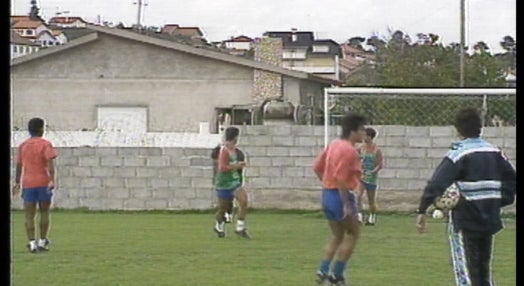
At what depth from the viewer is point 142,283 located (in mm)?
12281

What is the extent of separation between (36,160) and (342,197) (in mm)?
4912

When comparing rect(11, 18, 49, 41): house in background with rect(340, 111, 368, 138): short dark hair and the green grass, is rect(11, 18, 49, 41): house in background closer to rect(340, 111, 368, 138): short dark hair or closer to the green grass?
the green grass

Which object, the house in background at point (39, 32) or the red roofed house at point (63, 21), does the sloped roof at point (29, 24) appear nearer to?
the house in background at point (39, 32)

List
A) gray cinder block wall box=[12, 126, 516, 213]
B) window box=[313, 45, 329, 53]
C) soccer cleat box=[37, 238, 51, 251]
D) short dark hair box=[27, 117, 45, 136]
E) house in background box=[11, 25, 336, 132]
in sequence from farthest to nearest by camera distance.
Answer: window box=[313, 45, 329, 53], house in background box=[11, 25, 336, 132], gray cinder block wall box=[12, 126, 516, 213], soccer cleat box=[37, 238, 51, 251], short dark hair box=[27, 117, 45, 136]

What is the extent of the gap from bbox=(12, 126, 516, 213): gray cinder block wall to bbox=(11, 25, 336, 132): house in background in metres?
10.2

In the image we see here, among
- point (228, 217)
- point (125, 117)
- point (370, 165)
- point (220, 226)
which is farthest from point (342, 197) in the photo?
point (125, 117)

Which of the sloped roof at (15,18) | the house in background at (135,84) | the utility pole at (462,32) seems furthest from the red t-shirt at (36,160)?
the utility pole at (462,32)

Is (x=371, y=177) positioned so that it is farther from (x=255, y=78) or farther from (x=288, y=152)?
(x=255, y=78)

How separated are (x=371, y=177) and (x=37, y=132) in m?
6.64

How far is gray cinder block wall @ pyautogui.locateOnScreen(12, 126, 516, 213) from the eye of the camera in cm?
2272

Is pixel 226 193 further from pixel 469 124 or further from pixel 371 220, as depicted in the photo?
pixel 469 124

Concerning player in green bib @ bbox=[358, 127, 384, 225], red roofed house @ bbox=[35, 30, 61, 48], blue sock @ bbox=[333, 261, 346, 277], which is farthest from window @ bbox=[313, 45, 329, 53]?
blue sock @ bbox=[333, 261, 346, 277]

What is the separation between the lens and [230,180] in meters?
17.6

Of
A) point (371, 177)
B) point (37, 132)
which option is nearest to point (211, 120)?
point (371, 177)
